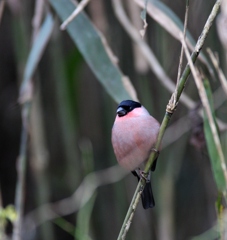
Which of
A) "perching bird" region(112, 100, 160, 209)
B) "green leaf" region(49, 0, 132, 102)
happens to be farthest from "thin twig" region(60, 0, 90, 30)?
"perching bird" region(112, 100, 160, 209)

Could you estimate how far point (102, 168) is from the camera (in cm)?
255

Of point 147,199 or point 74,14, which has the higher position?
point 74,14

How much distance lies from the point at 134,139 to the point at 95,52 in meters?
0.36

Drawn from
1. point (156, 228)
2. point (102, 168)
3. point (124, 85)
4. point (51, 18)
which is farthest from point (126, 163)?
point (102, 168)

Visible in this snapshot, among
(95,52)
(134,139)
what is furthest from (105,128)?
(134,139)

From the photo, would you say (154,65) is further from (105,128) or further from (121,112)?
(105,128)

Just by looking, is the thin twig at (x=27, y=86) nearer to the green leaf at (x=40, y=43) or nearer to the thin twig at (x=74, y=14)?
the green leaf at (x=40, y=43)

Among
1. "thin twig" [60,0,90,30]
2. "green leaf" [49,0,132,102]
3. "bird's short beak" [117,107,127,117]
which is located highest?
"thin twig" [60,0,90,30]

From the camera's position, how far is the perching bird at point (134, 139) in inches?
50.5

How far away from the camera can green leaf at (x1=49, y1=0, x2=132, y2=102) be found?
150 centimetres

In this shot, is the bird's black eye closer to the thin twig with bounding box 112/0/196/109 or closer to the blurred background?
the thin twig with bounding box 112/0/196/109

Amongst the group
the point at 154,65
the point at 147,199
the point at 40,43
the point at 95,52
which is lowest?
the point at 147,199

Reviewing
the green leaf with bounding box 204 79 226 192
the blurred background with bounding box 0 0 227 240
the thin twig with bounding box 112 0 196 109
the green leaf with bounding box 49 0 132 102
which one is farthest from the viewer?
the blurred background with bounding box 0 0 227 240

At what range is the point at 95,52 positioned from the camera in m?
1.58
